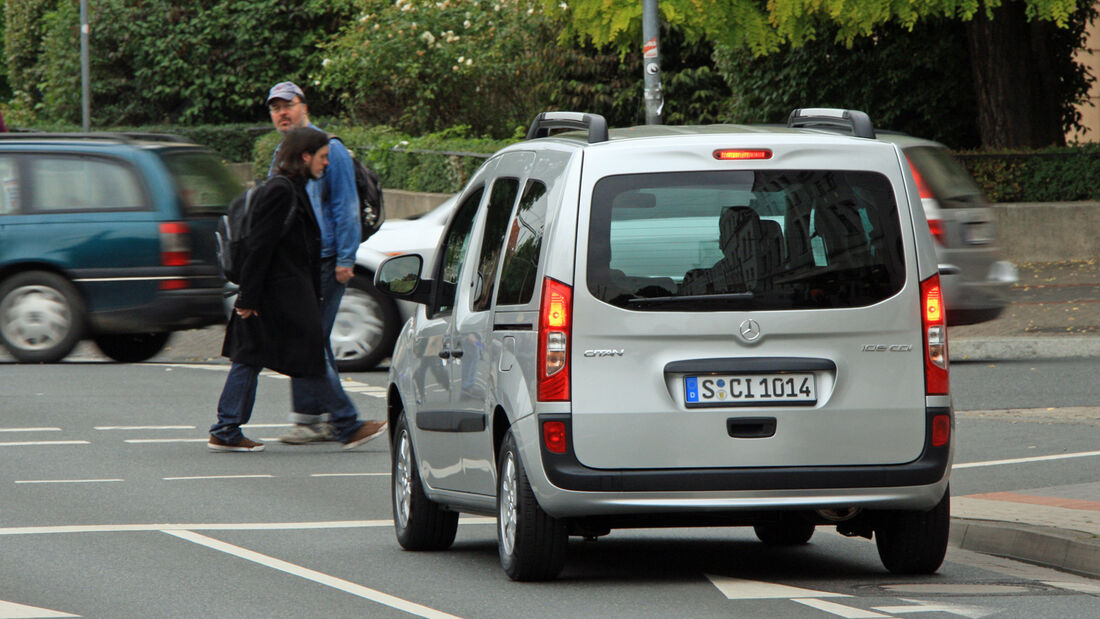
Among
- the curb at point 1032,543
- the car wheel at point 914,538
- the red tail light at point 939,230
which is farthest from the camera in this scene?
the red tail light at point 939,230

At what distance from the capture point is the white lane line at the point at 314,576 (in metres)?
6.68

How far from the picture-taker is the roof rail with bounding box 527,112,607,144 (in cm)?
694

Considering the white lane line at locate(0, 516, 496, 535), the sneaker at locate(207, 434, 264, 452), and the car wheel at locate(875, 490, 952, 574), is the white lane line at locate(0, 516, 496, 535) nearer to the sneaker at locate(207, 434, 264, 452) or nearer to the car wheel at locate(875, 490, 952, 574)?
the car wheel at locate(875, 490, 952, 574)

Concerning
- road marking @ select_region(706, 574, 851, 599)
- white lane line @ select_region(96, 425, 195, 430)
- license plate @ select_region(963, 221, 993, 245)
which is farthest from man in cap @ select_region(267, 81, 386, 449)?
license plate @ select_region(963, 221, 993, 245)

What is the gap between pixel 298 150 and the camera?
438 inches

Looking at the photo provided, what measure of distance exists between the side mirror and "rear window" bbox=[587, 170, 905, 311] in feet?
5.69

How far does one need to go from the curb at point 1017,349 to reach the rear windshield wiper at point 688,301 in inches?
402

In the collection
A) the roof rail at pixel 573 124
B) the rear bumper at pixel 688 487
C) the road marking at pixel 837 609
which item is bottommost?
the road marking at pixel 837 609

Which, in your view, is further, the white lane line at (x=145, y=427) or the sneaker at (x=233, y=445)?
the white lane line at (x=145, y=427)

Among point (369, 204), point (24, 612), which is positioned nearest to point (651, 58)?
point (369, 204)

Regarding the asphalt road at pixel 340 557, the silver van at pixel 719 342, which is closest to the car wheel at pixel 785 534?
the asphalt road at pixel 340 557

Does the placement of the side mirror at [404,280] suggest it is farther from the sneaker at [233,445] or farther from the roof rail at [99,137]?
the roof rail at [99,137]

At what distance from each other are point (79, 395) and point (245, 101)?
36.8m

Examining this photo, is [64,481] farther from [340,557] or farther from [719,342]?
[719,342]
